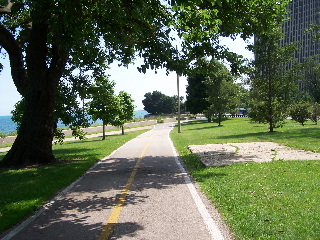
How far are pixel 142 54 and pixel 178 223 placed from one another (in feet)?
24.5

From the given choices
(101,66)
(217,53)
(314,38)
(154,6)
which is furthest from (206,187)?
(314,38)

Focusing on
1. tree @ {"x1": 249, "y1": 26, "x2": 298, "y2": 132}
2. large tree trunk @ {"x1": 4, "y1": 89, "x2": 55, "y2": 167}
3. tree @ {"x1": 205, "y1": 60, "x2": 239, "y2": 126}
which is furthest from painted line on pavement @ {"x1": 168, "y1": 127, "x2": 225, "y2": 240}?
tree @ {"x1": 205, "y1": 60, "x2": 239, "y2": 126}

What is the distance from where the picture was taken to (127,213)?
615 centimetres

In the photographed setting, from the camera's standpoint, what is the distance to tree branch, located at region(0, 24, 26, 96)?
13422 millimetres

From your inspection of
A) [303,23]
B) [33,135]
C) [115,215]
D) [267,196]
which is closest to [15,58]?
[33,135]

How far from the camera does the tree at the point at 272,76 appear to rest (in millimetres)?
25375

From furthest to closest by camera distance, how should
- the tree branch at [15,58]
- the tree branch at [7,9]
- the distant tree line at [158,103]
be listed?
the distant tree line at [158,103] → the tree branch at [15,58] → the tree branch at [7,9]

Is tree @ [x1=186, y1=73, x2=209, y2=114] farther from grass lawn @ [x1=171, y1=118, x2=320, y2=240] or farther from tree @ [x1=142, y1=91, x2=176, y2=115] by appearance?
tree @ [x1=142, y1=91, x2=176, y2=115]

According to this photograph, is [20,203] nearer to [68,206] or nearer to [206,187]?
[68,206]

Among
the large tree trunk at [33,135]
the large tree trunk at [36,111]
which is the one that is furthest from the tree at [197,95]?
the large tree trunk at [33,135]

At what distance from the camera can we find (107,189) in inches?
329

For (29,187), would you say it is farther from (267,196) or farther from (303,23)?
(303,23)

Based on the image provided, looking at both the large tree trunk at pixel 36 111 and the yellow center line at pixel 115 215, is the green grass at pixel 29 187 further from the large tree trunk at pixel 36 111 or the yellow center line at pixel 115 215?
the yellow center line at pixel 115 215

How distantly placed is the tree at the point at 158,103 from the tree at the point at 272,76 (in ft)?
384
